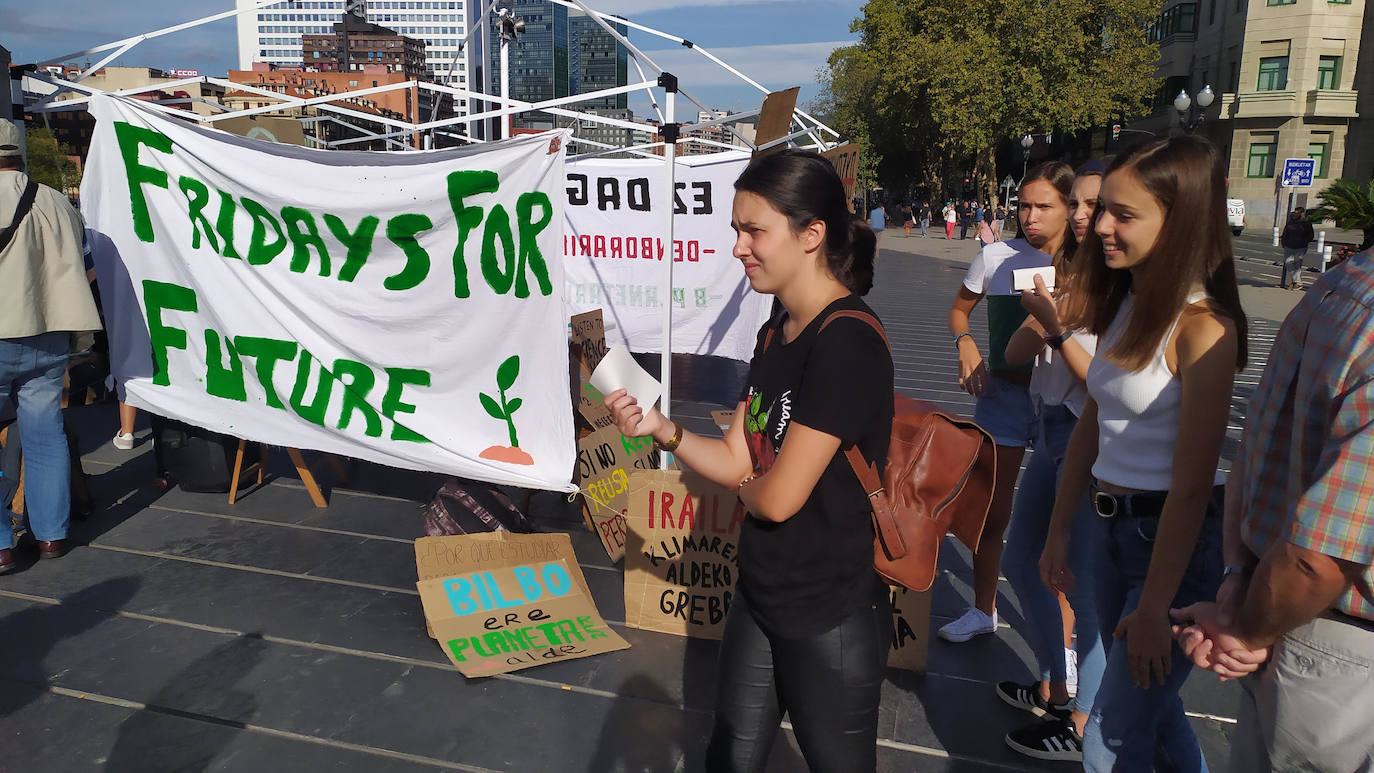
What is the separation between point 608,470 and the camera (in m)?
4.54

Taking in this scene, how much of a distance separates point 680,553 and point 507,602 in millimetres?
716

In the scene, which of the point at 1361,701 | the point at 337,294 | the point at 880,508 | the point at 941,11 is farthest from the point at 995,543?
the point at 941,11

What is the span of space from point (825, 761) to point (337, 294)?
331 cm

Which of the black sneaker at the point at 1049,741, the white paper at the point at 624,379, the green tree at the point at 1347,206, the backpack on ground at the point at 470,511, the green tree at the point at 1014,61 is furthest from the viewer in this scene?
the green tree at the point at 1014,61

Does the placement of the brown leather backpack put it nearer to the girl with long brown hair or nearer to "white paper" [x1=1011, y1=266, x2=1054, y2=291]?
the girl with long brown hair

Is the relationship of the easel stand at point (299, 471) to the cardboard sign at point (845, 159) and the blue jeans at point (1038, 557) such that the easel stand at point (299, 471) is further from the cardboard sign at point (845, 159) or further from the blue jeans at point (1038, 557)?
the blue jeans at point (1038, 557)

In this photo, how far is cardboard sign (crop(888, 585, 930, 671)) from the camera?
10.9 ft

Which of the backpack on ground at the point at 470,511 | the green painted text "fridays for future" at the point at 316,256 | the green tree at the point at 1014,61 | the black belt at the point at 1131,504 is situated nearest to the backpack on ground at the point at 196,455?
the green painted text "fridays for future" at the point at 316,256

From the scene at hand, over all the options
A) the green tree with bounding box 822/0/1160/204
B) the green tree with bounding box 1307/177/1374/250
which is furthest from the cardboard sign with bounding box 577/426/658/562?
the green tree with bounding box 822/0/1160/204

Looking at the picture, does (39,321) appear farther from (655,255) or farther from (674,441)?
(655,255)

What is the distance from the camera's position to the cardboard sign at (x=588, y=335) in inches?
217

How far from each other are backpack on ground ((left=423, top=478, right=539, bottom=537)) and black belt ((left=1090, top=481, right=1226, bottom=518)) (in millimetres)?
2761

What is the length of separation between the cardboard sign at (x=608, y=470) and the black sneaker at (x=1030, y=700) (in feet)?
6.27

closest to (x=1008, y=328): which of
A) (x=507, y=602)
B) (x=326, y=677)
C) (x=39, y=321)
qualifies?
(x=507, y=602)
